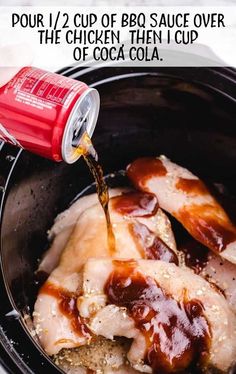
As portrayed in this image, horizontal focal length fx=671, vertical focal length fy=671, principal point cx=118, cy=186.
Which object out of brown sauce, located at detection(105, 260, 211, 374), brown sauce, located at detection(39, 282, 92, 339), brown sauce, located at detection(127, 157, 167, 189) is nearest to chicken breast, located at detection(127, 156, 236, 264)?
brown sauce, located at detection(127, 157, 167, 189)

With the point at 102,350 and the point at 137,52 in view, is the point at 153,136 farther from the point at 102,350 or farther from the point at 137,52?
the point at 102,350

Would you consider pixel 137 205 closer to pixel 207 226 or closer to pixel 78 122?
pixel 207 226

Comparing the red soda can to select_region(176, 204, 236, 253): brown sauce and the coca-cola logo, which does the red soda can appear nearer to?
the coca-cola logo

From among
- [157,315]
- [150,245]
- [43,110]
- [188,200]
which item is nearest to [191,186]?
[188,200]

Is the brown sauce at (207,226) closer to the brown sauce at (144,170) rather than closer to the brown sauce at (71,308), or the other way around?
the brown sauce at (144,170)

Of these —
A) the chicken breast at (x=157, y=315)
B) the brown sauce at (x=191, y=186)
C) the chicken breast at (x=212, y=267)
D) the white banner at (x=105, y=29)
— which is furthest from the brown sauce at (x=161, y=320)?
the white banner at (x=105, y=29)

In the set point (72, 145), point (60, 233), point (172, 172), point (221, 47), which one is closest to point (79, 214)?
point (60, 233)
